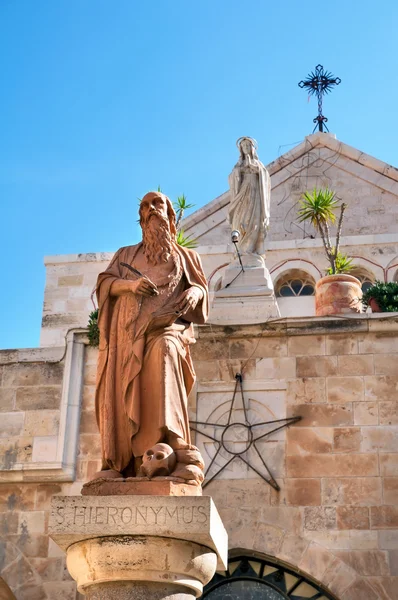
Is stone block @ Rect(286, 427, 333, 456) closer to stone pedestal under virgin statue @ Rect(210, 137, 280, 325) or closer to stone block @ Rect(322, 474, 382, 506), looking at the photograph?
stone block @ Rect(322, 474, 382, 506)

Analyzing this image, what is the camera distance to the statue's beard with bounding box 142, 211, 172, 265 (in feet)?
26.7

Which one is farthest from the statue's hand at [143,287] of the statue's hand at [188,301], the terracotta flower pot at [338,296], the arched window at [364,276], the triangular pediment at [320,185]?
the triangular pediment at [320,185]

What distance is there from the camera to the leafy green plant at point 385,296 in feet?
41.2

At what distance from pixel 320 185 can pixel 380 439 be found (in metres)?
10.5

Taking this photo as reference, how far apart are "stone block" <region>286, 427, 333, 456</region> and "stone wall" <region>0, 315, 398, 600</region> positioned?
0.04 feet

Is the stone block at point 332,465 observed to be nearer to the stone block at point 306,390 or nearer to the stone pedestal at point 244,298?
the stone block at point 306,390

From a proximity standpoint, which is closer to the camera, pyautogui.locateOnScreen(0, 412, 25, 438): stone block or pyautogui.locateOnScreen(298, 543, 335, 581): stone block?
pyautogui.locateOnScreen(298, 543, 335, 581): stone block

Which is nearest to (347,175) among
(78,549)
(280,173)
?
(280,173)

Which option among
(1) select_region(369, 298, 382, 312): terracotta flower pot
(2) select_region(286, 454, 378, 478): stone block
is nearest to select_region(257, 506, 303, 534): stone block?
(2) select_region(286, 454, 378, 478): stone block

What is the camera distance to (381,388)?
11.4 metres

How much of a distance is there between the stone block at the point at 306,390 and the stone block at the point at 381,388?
0.50m

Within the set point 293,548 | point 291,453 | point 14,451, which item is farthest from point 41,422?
point 293,548

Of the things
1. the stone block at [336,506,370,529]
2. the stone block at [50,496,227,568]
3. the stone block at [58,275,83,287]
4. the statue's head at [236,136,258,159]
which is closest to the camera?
the stone block at [50,496,227,568]

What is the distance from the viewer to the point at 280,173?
831 inches
